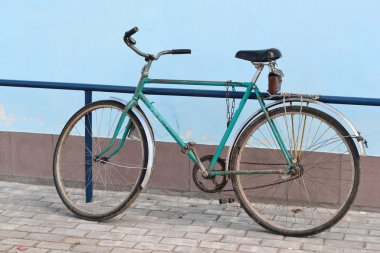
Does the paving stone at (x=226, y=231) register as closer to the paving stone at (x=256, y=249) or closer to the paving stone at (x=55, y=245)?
the paving stone at (x=256, y=249)

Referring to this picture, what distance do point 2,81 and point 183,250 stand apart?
1926 millimetres

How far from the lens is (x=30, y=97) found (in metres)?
7.07

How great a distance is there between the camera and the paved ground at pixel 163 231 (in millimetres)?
5543

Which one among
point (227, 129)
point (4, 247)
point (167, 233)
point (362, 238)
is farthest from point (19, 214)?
point (362, 238)

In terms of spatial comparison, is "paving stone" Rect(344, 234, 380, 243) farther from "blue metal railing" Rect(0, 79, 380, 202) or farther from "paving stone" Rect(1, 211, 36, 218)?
"paving stone" Rect(1, 211, 36, 218)

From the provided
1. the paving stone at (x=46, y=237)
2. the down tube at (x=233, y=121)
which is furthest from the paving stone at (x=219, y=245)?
the paving stone at (x=46, y=237)

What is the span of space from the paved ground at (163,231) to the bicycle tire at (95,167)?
172mm

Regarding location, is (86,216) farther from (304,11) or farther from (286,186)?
(304,11)

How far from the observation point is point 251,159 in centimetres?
646

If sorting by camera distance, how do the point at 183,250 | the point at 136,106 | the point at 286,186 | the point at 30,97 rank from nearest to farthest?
1. the point at 183,250
2. the point at 136,106
3. the point at 286,186
4. the point at 30,97

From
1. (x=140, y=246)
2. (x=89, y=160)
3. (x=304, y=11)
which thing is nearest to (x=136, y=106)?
(x=89, y=160)

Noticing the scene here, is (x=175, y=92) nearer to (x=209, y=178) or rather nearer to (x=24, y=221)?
(x=209, y=178)

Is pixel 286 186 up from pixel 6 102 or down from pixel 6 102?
down

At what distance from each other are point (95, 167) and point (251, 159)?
1.16 m
